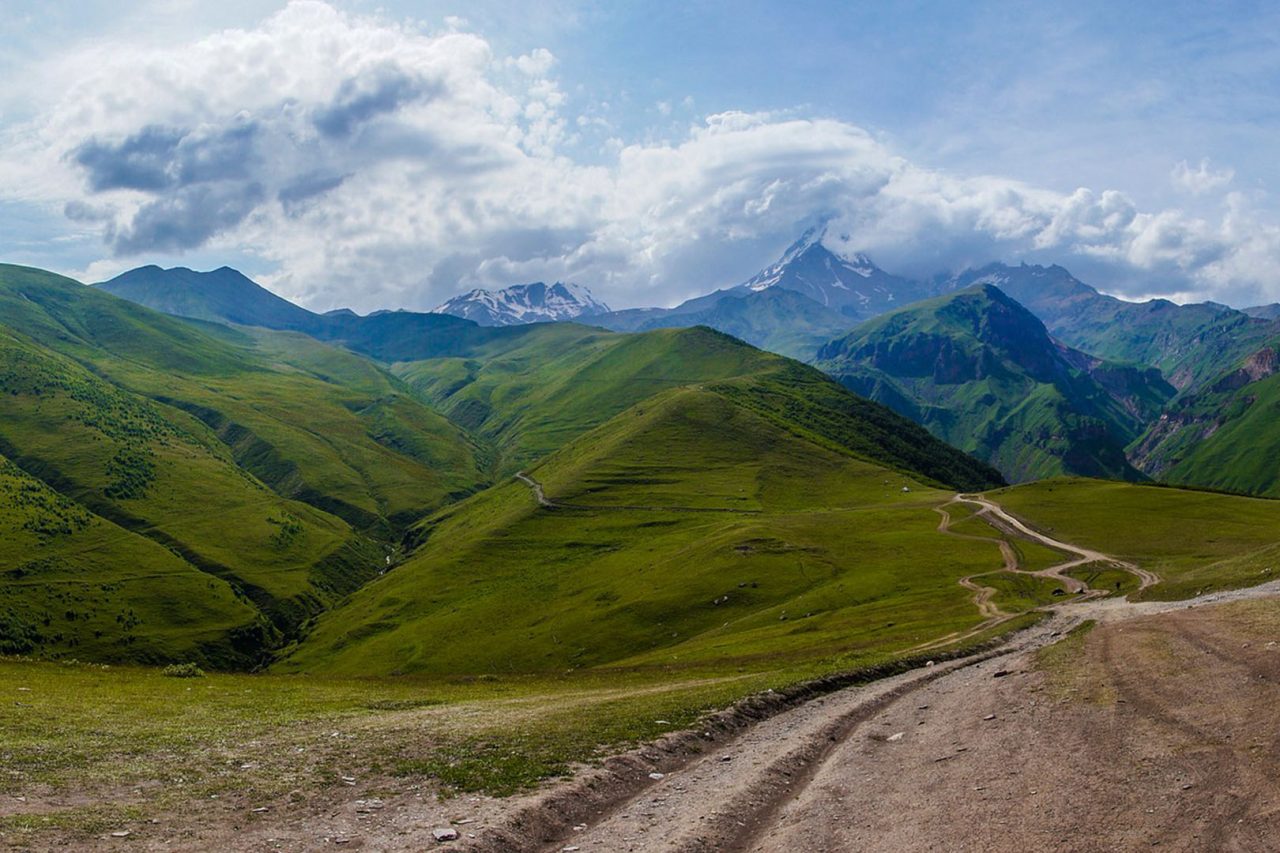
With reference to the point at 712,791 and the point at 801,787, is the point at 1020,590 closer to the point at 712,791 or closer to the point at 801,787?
the point at 801,787

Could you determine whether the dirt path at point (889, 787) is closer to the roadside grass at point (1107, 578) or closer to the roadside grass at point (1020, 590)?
the roadside grass at point (1020, 590)

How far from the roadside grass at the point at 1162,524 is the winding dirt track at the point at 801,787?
1997 inches

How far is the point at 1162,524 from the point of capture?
450 feet

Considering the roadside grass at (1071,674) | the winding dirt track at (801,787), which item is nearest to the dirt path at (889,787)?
the winding dirt track at (801,787)

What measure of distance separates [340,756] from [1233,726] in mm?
31591

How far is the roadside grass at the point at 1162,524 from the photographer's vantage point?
3214 inches

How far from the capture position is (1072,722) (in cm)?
2853

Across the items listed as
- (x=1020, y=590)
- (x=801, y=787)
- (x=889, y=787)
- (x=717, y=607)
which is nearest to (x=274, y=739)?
(x=801, y=787)

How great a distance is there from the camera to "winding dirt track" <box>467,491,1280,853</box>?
22.9 meters

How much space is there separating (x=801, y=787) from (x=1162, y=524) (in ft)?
455

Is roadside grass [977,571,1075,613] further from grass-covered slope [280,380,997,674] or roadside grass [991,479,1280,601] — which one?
roadside grass [991,479,1280,601]

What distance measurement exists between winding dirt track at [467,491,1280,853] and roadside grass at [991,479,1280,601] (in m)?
50.7

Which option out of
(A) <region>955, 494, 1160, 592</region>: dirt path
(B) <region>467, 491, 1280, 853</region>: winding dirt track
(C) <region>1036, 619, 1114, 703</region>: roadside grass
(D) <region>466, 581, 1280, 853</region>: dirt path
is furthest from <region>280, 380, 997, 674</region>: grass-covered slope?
(D) <region>466, 581, 1280, 853</region>: dirt path

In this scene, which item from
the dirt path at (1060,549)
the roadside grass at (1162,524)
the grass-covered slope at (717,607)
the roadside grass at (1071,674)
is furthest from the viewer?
the dirt path at (1060,549)
